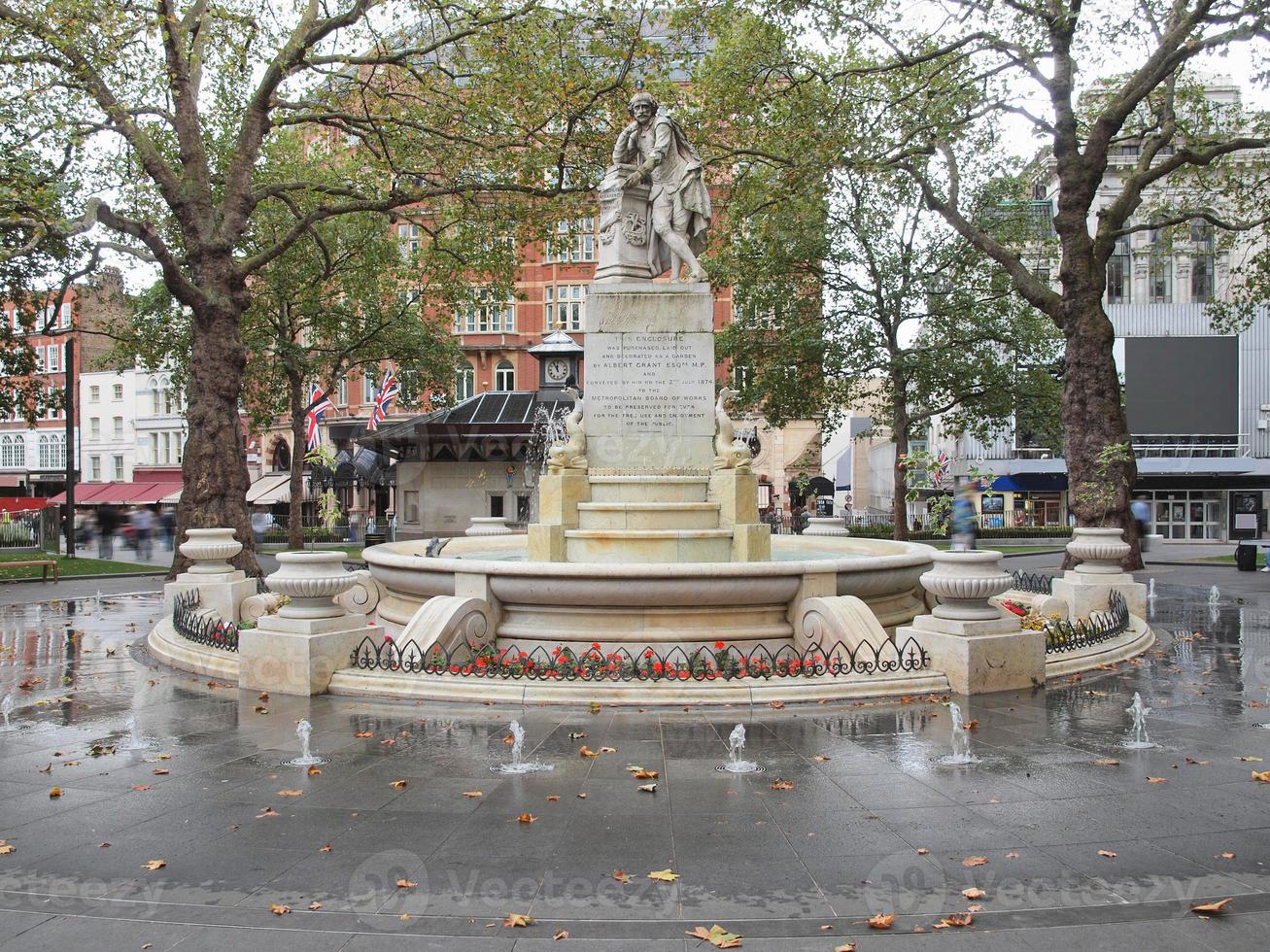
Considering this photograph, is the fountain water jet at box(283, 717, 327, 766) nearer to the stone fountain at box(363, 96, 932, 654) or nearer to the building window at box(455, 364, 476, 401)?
the stone fountain at box(363, 96, 932, 654)

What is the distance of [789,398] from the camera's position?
110 ft

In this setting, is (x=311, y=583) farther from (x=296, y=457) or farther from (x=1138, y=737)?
(x=296, y=457)

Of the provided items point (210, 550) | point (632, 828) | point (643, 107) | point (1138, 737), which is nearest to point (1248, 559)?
point (643, 107)

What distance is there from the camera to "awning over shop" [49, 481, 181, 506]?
57625 mm

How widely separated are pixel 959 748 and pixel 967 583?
2.34m

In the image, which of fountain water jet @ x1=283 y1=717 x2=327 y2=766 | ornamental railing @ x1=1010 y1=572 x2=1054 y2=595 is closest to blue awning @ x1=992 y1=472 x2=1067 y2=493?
ornamental railing @ x1=1010 y1=572 x2=1054 y2=595

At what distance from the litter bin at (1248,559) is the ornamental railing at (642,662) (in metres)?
20.2

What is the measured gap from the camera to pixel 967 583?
340 inches

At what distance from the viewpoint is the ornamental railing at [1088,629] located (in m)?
10.1

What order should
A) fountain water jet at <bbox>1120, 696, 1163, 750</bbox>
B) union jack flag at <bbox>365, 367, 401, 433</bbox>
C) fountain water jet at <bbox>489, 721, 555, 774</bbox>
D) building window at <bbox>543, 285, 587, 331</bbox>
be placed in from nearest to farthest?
fountain water jet at <bbox>489, 721, 555, 774</bbox>, fountain water jet at <bbox>1120, 696, 1163, 750</bbox>, union jack flag at <bbox>365, 367, 401, 433</bbox>, building window at <bbox>543, 285, 587, 331</bbox>

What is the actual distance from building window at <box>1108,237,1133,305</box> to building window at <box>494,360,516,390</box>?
3292 centimetres

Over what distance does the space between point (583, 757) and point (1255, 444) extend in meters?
48.3

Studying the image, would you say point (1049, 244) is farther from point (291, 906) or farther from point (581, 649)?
point (291, 906)

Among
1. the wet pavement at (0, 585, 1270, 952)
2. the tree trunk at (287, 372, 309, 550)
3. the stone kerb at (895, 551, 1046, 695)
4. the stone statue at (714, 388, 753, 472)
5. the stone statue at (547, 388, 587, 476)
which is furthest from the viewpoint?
the tree trunk at (287, 372, 309, 550)
